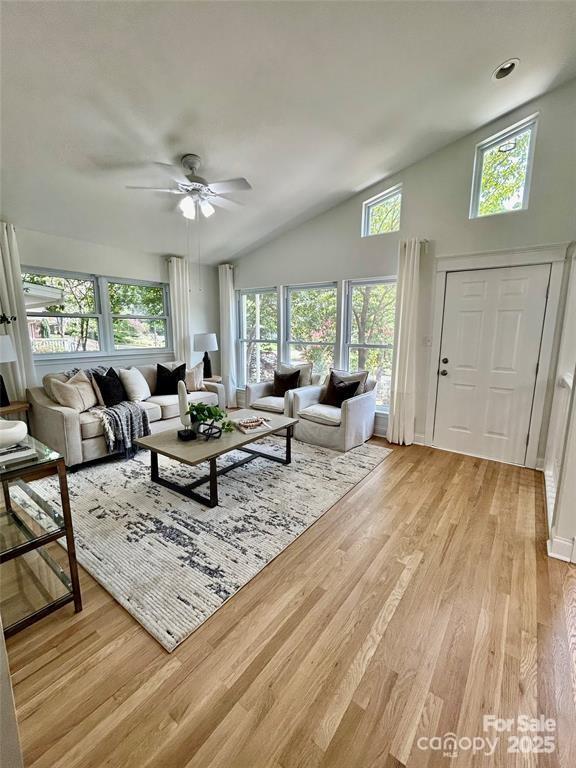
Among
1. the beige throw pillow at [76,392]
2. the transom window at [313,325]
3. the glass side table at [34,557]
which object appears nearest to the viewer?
the glass side table at [34,557]

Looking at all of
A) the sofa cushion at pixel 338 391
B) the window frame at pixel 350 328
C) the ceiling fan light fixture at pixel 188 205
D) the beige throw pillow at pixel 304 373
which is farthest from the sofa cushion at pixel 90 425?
the window frame at pixel 350 328

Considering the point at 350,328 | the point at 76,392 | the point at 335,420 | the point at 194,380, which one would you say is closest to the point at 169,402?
the point at 194,380

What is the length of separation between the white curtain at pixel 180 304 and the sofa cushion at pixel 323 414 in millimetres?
2417

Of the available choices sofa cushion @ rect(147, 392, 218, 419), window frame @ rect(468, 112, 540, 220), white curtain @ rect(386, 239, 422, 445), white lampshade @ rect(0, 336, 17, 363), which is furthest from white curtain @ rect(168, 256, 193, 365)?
window frame @ rect(468, 112, 540, 220)

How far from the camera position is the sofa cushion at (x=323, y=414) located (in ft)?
11.8

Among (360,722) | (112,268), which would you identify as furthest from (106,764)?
(112,268)

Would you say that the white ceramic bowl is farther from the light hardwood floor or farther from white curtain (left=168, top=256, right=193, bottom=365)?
white curtain (left=168, top=256, right=193, bottom=365)

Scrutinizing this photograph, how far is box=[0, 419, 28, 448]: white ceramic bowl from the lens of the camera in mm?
1520

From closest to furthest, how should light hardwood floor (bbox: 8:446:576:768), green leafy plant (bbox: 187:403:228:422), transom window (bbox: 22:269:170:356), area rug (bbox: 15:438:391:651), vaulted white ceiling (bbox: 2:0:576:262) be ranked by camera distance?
light hardwood floor (bbox: 8:446:576:768), area rug (bbox: 15:438:391:651), vaulted white ceiling (bbox: 2:0:576:262), green leafy plant (bbox: 187:403:228:422), transom window (bbox: 22:269:170:356)

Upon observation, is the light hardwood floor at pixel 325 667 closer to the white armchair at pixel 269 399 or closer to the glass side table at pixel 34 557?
the glass side table at pixel 34 557

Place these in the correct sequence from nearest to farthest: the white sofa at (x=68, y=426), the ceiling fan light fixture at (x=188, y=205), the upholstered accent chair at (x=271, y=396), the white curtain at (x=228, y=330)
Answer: the ceiling fan light fixture at (x=188, y=205)
the white sofa at (x=68, y=426)
the upholstered accent chair at (x=271, y=396)
the white curtain at (x=228, y=330)

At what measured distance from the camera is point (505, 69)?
2.48 m

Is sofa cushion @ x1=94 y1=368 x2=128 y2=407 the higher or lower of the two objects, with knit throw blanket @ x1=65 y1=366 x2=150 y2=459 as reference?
higher

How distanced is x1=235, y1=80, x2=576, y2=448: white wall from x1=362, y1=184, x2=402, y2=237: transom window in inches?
3.1
